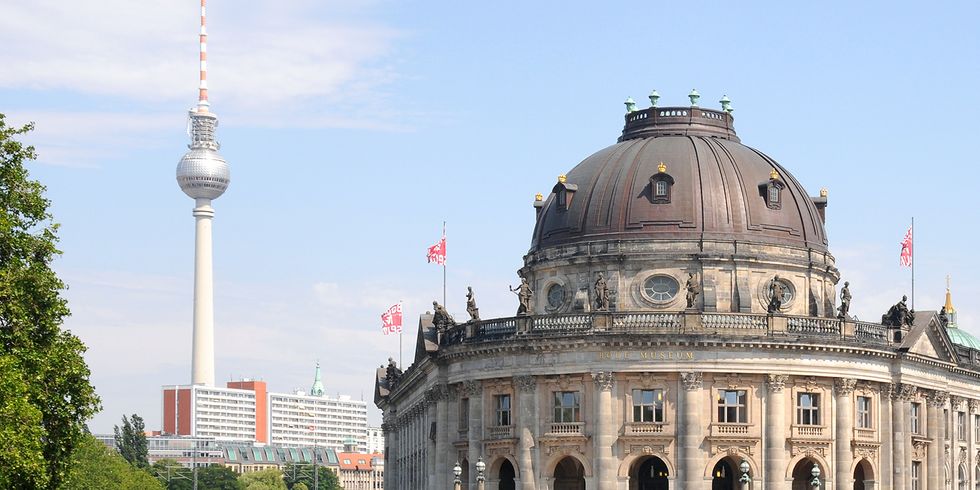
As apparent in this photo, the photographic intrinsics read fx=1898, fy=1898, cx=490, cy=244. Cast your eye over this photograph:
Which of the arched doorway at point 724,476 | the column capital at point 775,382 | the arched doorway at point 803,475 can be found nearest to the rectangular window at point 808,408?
the column capital at point 775,382

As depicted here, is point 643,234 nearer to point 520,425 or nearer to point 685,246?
point 685,246

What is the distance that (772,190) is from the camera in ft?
353

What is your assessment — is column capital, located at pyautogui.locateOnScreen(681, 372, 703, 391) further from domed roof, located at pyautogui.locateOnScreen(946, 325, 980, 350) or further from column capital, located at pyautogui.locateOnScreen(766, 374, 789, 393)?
domed roof, located at pyautogui.locateOnScreen(946, 325, 980, 350)

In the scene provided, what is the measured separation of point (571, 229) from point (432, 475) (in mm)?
17869

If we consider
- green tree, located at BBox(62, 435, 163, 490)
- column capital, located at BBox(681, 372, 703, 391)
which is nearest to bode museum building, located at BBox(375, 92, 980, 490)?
column capital, located at BBox(681, 372, 703, 391)

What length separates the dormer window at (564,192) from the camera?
109438mm

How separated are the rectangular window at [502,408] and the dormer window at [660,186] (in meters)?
14.0

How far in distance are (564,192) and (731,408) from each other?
58.6ft

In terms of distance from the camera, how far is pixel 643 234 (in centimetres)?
10588

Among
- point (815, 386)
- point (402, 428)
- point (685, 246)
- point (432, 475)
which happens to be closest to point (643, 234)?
point (685, 246)

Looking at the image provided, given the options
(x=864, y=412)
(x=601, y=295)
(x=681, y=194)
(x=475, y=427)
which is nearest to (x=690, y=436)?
(x=601, y=295)

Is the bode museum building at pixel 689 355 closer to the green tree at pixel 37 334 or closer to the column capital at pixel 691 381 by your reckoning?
the column capital at pixel 691 381

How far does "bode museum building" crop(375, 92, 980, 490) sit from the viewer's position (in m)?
98.3

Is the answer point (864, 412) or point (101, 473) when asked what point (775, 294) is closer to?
point (864, 412)
